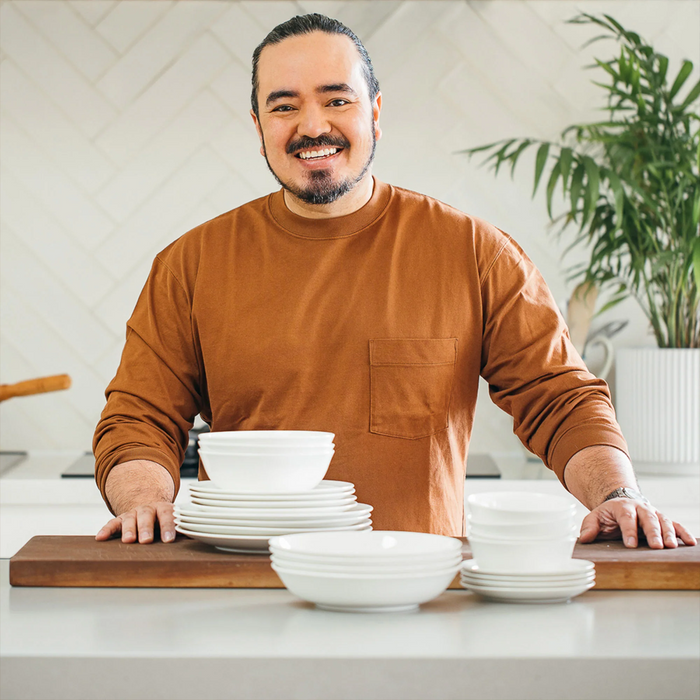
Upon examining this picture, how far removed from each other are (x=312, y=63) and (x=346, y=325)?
1.46ft

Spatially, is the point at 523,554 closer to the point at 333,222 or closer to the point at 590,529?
the point at 590,529

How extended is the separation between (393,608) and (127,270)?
2.00m

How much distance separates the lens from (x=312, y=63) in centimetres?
152

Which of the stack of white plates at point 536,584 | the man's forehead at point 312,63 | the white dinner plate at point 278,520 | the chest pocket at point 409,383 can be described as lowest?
the stack of white plates at point 536,584

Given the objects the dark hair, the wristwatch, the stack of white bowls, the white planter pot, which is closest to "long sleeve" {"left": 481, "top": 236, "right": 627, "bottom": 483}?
the wristwatch

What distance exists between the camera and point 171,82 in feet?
8.50

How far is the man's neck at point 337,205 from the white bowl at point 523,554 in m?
0.90

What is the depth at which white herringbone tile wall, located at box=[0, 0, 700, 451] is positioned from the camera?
2.57m

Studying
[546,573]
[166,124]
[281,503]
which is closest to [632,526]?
[546,573]

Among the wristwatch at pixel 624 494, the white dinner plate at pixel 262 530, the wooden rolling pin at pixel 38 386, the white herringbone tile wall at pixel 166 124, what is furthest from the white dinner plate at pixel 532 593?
the white herringbone tile wall at pixel 166 124

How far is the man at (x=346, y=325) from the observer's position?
1.50 meters

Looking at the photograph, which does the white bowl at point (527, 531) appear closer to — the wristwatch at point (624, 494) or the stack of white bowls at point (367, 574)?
the stack of white bowls at point (367, 574)

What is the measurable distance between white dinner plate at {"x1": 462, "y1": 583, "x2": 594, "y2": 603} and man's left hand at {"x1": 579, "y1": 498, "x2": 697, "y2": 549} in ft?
0.71

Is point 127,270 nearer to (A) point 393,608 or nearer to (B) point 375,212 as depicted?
(B) point 375,212
